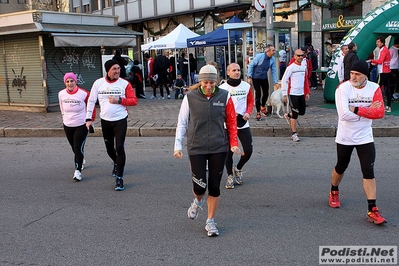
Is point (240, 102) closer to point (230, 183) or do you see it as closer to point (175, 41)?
point (230, 183)

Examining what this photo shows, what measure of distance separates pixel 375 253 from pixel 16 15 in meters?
13.6

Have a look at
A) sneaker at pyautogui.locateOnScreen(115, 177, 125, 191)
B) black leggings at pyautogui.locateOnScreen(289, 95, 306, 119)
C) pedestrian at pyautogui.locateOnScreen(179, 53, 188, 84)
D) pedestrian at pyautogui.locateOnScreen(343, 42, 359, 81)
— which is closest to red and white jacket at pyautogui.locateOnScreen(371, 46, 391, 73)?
pedestrian at pyautogui.locateOnScreen(343, 42, 359, 81)

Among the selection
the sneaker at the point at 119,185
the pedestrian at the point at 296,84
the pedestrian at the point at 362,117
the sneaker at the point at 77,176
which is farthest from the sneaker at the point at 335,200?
the pedestrian at the point at 296,84

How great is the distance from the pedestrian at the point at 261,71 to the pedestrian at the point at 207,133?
692 cm

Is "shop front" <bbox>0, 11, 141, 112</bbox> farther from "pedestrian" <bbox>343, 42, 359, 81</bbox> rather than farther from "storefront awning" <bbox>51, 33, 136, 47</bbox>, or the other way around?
"pedestrian" <bbox>343, 42, 359, 81</bbox>

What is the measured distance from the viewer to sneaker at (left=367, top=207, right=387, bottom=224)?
485 centimetres

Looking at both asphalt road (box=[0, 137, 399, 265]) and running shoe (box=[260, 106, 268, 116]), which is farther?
running shoe (box=[260, 106, 268, 116])

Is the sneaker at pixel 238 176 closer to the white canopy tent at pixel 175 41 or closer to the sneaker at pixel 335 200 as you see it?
the sneaker at pixel 335 200

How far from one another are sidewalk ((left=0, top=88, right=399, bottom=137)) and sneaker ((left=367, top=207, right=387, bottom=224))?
555cm

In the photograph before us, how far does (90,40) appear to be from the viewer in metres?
14.8

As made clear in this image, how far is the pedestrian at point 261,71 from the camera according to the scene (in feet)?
37.8

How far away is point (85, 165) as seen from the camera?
8.23 metres

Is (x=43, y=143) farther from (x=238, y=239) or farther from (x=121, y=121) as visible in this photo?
(x=238, y=239)

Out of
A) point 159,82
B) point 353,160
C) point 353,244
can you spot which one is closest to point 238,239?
point 353,244
